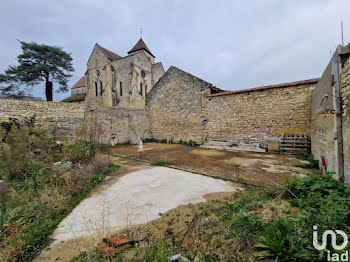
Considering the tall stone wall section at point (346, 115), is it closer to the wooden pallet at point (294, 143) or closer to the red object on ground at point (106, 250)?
the red object on ground at point (106, 250)

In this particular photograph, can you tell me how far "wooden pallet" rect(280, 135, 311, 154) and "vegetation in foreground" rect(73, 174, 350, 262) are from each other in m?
5.26

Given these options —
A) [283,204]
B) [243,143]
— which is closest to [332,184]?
[283,204]

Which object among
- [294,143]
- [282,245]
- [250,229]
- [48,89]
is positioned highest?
[48,89]

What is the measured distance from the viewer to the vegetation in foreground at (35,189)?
2.09m

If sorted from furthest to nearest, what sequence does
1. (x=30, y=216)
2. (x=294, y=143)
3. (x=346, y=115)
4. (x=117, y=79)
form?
(x=117, y=79) → (x=294, y=143) → (x=346, y=115) → (x=30, y=216)

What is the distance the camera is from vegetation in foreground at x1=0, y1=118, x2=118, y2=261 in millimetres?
2090

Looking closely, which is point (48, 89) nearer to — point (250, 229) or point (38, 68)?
point (38, 68)

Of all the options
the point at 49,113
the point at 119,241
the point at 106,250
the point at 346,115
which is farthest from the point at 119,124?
the point at 346,115

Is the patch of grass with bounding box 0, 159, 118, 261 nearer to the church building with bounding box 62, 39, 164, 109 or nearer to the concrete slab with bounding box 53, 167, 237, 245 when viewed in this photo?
the concrete slab with bounding box 53, 167, 237, 245

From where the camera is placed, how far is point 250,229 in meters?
1.99

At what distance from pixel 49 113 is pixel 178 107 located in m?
8.24

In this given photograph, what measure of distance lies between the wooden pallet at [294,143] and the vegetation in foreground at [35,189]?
26.9 feet

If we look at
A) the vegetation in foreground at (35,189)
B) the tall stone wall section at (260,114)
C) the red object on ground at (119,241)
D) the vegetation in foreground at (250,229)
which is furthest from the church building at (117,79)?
the red object on ground at (119,241)

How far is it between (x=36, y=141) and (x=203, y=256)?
6765 millimetres
